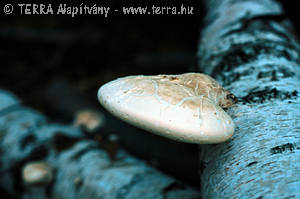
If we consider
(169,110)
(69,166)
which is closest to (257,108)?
(169,110)

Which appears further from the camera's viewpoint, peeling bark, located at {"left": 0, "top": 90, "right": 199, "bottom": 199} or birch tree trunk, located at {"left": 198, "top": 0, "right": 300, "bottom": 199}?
peeling bark, located at {"left": 0, "top": 90, "right": 199, "bottom": 199}

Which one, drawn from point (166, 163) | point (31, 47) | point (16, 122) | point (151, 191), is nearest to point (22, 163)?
point (16, 122)

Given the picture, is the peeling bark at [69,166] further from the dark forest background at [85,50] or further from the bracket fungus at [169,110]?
the dark forest background at [85,50]

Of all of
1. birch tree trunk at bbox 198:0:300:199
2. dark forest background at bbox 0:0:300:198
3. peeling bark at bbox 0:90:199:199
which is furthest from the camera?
dark forest background at bbox 0:0:300:198

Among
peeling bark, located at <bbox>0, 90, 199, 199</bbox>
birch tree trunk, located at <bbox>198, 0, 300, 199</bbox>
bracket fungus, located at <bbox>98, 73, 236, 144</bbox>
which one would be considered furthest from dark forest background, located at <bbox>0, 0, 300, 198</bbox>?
bracket fungus, located at <bbox>98, 73, 236, 144</bbox>

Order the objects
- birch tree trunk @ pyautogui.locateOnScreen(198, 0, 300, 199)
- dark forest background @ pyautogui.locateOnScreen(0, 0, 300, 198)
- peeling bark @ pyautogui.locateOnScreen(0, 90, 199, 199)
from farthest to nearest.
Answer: dark forest background @ pyautogui.locateOnScreen(0, 0, 300, 198) → peeling bark @ pyautogui.locateOnScreen(0, 90, 199, 199) → birch tree trunk @ pyautogui.locateOnScreen(198, 0, 300, 199)

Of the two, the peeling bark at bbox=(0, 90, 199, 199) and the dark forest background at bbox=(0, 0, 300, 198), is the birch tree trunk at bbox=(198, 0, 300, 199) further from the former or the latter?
the dark forest background at bbox=(0, 0, 300, 198)

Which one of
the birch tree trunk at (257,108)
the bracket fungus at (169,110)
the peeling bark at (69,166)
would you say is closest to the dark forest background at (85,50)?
the peeling bark at (69,166)
